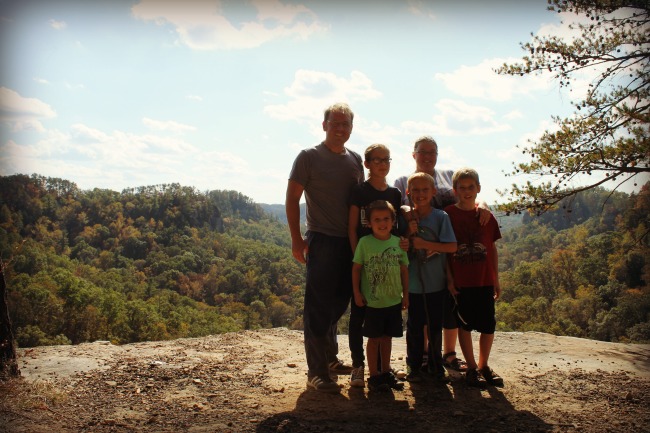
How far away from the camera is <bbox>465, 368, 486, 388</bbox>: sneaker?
383 centimetres

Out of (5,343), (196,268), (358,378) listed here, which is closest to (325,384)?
(358,378)

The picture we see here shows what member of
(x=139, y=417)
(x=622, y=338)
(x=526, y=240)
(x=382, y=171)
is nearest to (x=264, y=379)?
(x=139, y=417)

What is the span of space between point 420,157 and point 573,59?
3493 mm

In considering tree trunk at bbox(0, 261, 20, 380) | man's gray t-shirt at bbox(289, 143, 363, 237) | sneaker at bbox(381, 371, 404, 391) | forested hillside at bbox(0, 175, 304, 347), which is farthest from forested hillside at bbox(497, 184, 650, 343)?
forested hillside at bbox(0, 175, 304, 347)

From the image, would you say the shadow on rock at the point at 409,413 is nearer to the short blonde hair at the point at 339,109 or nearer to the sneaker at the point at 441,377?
the sneaker at the point at 441,377

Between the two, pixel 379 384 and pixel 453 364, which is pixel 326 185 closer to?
pixel 379 384

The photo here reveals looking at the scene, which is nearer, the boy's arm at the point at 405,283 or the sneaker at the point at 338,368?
the boy's arm at the point at 405,283

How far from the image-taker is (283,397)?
149 inches

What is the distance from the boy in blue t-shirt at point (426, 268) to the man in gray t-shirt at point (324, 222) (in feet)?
1.73

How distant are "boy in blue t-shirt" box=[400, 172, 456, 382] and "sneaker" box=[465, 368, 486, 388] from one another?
0.18 m

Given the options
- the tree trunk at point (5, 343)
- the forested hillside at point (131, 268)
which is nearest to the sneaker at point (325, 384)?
the tree trunk at point (5, 343)

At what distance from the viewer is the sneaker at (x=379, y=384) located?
3665mm

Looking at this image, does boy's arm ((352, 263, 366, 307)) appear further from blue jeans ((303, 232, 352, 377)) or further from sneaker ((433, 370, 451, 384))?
sneaker ((433, 370, 451, 384))

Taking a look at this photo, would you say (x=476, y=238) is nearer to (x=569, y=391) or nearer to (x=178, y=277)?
(x=569, y=391)
